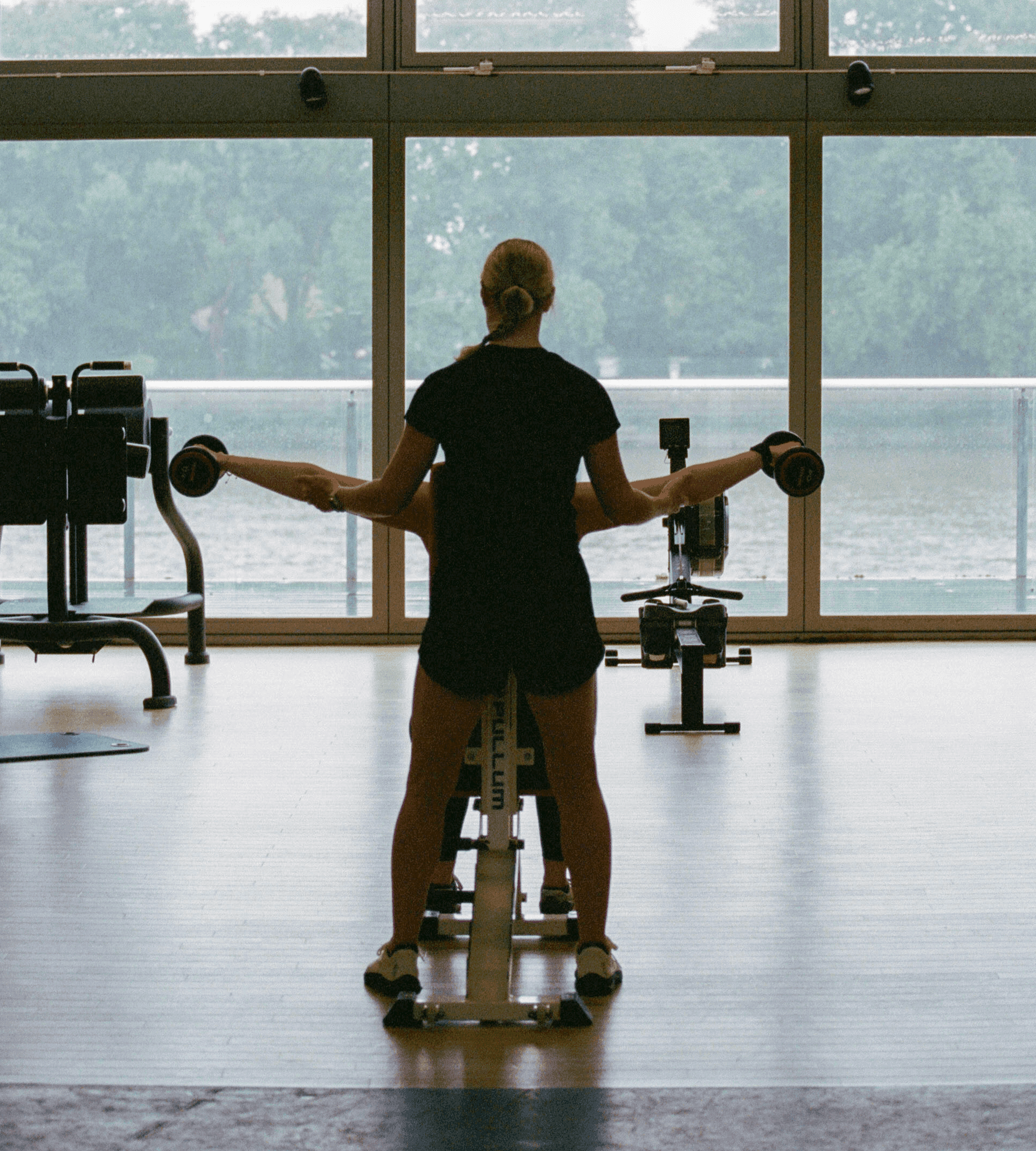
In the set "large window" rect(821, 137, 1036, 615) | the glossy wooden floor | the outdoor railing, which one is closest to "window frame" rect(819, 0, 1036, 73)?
"large window" rect(821, 137, 1036, 615)

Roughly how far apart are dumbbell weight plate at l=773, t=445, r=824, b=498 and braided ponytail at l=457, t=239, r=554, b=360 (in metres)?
0.42

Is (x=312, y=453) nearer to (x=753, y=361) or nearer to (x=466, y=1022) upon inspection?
(x=753, y=361)

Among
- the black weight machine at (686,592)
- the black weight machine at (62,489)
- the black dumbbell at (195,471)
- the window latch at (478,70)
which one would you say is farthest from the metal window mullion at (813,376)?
the black dumbbell at (195,471)

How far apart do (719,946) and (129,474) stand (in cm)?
358

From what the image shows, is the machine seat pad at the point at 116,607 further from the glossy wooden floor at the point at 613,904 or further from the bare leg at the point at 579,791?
the bare leg at the point at 579,791

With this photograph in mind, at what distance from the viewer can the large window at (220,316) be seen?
6.72 meters

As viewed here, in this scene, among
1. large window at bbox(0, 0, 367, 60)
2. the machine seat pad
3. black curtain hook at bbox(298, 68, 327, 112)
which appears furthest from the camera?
large window at bbox(0, 0, 367, 60)

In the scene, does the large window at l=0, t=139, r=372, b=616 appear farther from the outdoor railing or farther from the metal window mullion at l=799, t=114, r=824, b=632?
the metal window mullion at l=799, t=114, r=824, b=632

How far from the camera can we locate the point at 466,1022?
2.08 meters

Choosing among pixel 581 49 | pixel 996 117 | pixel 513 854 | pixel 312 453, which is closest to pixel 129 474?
pixel 312 453

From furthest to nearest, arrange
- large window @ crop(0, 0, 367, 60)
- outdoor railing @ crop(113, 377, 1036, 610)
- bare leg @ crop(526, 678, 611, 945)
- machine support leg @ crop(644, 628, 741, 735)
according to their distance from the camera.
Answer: outdoor railing @ crop(113, 377, 1036, 610) < large window @ crop(0, 0, 367, 60) < machine support leg @ crop(644, 628, 741, 735) < bare leg @ crop(526, 678, 611, 945)

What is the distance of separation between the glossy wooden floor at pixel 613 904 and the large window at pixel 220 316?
2.01 meters

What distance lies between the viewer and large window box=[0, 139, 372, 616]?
22.1 ft

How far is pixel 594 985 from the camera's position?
7.13 ft
